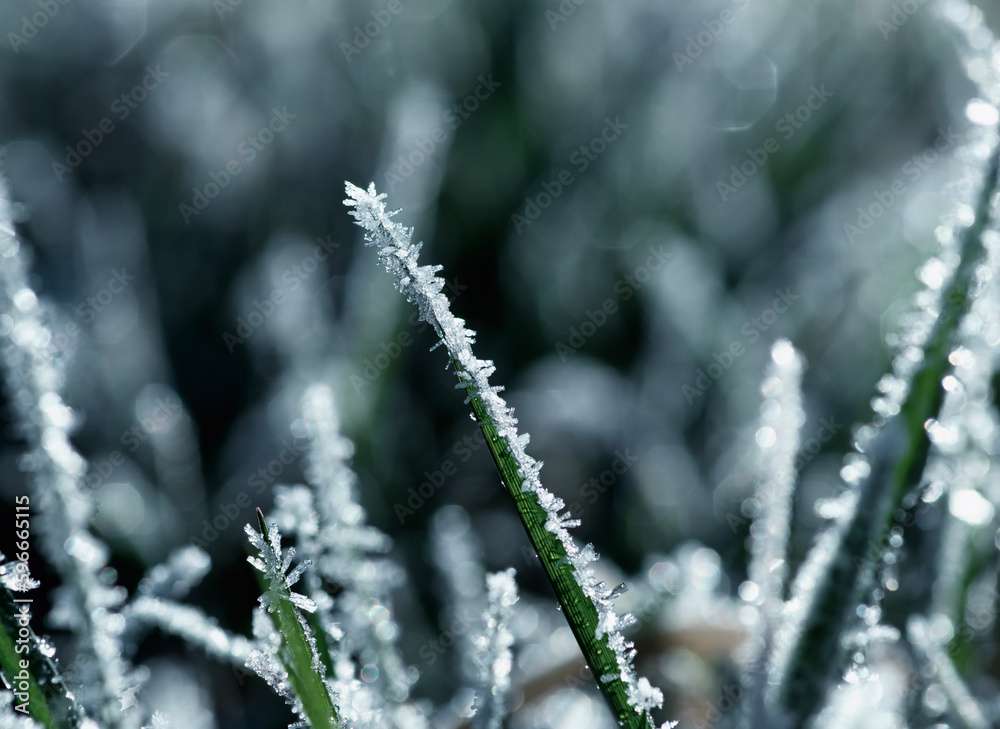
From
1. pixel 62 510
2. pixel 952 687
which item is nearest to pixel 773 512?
pixel 952 687

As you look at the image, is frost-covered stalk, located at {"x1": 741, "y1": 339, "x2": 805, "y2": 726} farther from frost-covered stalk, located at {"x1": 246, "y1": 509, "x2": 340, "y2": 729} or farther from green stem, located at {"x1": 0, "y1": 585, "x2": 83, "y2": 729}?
green stem, located at {"x1": 0, "y1": 585, "x2": 83, "y2": 729}

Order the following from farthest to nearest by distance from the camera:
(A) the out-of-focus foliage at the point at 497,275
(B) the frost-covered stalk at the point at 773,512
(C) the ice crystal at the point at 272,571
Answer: (A) the out-of-focus foliage at the point at 497,275 < (B) the frost-covered stalk at the point at 773,512 < (C) the ice crystal at the point at 272,571

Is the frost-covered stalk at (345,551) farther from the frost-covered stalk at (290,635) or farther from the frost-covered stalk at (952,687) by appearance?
the frost-covered stalk at (952,687)

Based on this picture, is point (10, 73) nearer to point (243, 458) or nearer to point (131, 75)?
point (131, 75)

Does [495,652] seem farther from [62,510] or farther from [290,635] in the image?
[62,510]

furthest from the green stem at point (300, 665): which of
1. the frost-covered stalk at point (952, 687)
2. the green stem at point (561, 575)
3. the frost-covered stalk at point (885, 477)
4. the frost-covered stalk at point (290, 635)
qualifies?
the frost-covered stalk at point (952, 687)

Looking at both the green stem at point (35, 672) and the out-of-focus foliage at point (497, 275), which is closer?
the green stem at point (35, 672)

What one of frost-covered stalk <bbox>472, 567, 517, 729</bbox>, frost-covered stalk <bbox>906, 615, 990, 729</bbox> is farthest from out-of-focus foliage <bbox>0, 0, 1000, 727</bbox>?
frost-covered stalk <bbox>472, 567, 517, 729</bbox>
